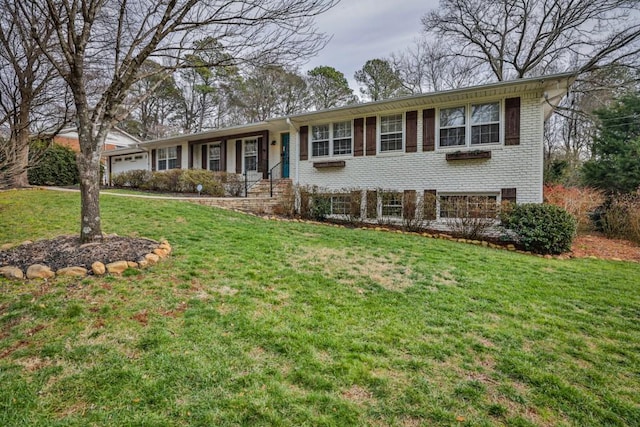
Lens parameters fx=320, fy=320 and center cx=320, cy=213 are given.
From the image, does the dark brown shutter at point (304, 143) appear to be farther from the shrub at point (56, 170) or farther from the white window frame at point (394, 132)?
the shrub at point (56, 170)

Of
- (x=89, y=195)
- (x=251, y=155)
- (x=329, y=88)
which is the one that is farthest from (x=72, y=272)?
(x=329, y=88)

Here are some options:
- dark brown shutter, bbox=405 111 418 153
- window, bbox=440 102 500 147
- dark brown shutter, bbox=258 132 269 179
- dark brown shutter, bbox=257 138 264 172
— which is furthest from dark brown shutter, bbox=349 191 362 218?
dark brown shutter, bbox=257 138 264 172

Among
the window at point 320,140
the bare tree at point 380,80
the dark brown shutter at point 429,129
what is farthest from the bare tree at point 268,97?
the dark brown shutter at point 429,129

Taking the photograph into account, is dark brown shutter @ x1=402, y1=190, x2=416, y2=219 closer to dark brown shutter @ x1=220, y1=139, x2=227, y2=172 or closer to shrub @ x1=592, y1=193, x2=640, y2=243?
shrub @ x1=592, y1=193, x2=640, y2=243

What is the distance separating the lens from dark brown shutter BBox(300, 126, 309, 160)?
12.1m

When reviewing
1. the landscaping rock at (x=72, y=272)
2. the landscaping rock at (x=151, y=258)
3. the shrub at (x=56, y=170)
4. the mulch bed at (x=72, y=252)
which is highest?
the shrub at (x=56, y=170)

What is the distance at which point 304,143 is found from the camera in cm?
1215

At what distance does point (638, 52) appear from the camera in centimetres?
1274

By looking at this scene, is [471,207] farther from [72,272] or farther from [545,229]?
[72,272]

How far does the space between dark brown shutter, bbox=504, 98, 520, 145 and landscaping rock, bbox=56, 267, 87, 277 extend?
9.91 m

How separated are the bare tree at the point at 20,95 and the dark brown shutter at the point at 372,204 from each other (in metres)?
7.40

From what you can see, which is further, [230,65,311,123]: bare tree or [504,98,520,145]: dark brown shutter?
[230,65,311,123]: bare tree

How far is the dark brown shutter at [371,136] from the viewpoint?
10.8 m

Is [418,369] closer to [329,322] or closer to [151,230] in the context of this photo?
[329,322]
